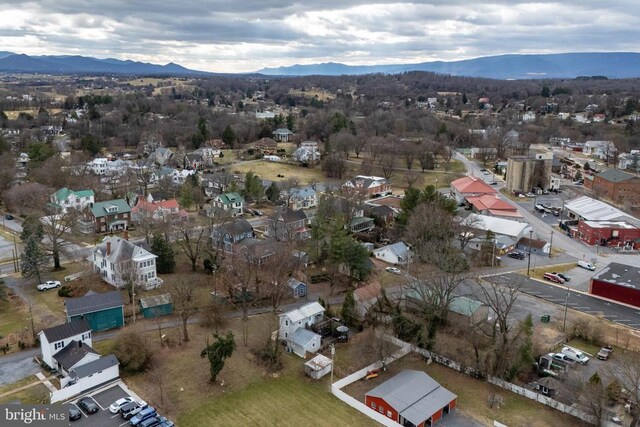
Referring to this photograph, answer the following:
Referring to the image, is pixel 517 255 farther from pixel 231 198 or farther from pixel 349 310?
pixel 231 198

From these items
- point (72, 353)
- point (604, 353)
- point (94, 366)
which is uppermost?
point (72, 353)

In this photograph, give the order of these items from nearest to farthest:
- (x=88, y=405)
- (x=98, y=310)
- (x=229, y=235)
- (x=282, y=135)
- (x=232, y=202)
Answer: (x=88, y=405)
(x=98, y=310)
(x=229, y=235)
(x=232, y=202)
(x=282, y=135)

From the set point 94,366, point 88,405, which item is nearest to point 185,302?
point 94,366

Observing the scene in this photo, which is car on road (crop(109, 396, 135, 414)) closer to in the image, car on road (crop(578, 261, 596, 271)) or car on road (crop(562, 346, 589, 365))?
car on road (crop(562, 346, 589, 365))

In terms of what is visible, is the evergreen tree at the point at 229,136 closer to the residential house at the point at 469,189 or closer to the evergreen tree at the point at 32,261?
the residential house at the point at 469,189

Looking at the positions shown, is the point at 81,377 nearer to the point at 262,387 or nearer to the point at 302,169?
the point at 262,387

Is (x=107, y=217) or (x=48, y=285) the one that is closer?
(x=48, y=285)

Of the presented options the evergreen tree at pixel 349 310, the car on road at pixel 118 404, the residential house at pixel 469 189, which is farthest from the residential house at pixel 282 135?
the car on road at pixel 118 404
